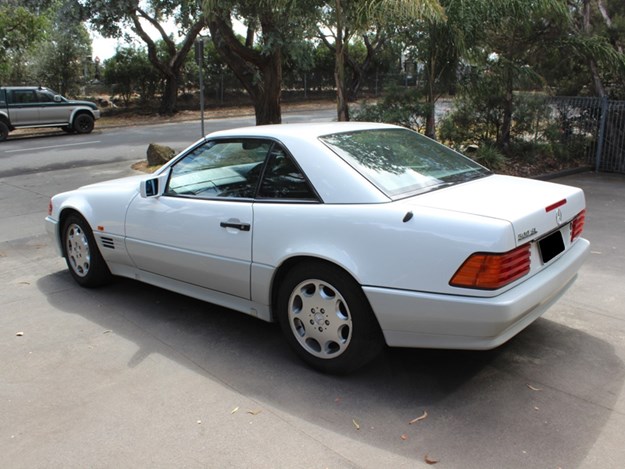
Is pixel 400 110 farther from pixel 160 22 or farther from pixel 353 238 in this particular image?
pixel 160 22

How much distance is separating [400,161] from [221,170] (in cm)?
137

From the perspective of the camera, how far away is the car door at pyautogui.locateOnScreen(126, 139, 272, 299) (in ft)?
13.5

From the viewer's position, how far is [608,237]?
277 inches

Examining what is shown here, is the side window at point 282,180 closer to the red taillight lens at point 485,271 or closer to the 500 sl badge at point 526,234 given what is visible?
the red taillight lens at point 485,271

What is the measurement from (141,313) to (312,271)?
1.92 meters

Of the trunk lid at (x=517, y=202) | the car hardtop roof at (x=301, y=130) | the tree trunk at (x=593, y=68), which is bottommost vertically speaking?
the trunk lid at (x=517, y=202)

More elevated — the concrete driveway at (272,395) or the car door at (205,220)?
the car door at (205,220)

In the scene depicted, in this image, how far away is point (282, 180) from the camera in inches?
158

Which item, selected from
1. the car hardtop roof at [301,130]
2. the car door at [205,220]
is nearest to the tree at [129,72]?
the car door at [205,220]

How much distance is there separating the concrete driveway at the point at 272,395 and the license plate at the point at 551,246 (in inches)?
29.0

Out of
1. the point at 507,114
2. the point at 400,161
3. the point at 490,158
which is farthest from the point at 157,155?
the point at 400,161

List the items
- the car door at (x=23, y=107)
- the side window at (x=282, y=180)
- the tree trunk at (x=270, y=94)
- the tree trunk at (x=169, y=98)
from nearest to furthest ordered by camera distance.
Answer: the side window at (x=282, y=180) < the tree trunk at (x=270, y=94) < the car door at (x=23, y=107) < the tree trunk at (x=169, y=98)

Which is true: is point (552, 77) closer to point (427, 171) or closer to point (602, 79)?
point (602, 79)

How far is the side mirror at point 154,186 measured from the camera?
465cm
